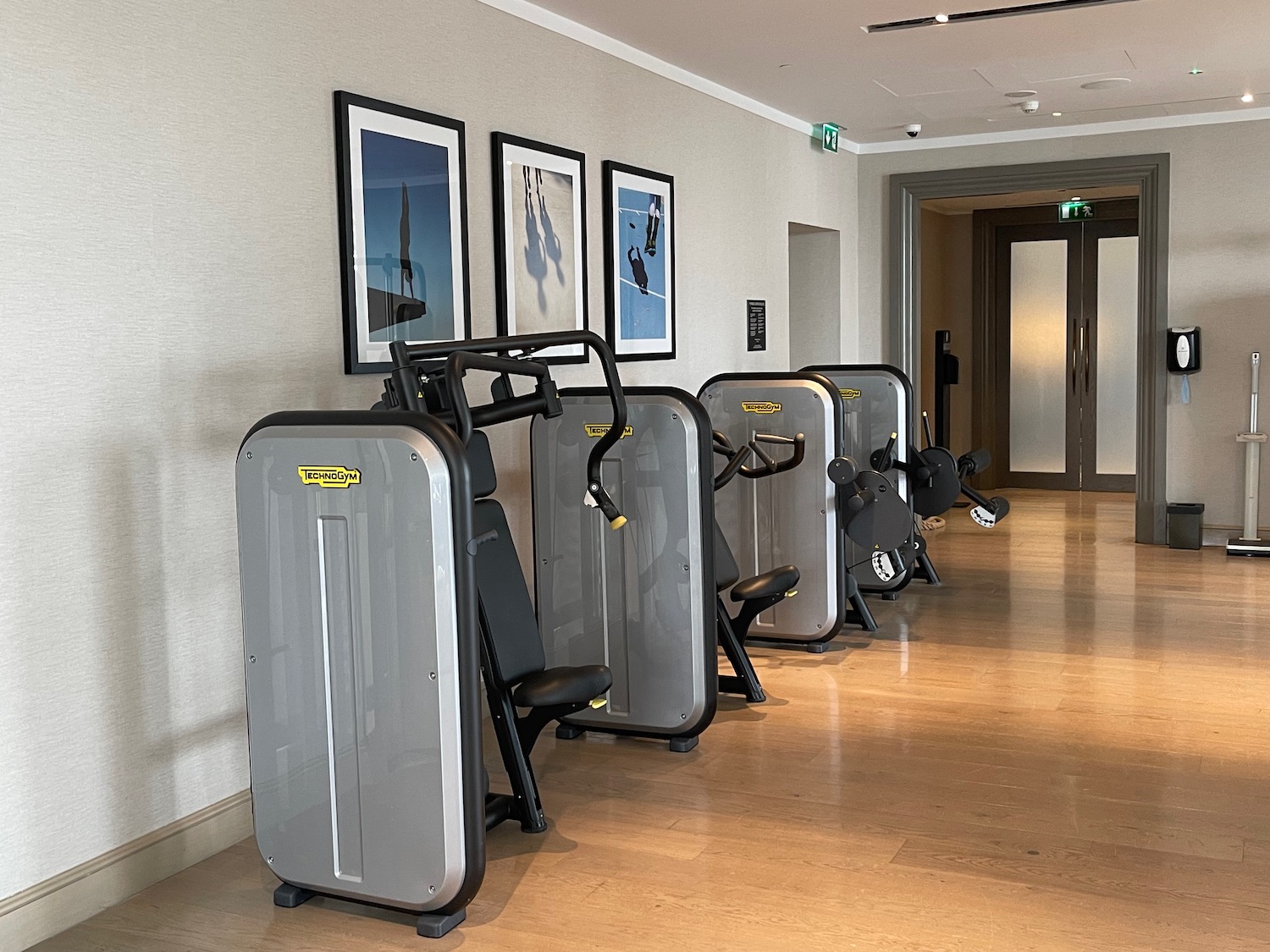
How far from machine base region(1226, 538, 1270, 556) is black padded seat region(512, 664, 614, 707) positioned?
18.7 feet

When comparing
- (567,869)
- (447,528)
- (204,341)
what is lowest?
(567,869)

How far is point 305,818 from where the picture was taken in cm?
301

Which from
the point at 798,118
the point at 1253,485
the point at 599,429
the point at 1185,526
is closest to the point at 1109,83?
the point at 798,118

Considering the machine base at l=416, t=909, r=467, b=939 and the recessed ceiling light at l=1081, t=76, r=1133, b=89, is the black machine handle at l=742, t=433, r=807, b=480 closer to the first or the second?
the machine base at l=416, t=909, r=467, b=939

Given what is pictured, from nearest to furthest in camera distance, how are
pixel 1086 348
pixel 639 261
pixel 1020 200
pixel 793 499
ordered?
pixel 793 499 → pixel 639 261 → pixel 1020 200 → pixel 1086 348

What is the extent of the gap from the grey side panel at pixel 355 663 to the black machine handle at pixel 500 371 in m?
0.25

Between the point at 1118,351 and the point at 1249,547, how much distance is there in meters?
3.66

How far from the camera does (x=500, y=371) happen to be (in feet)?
10.4

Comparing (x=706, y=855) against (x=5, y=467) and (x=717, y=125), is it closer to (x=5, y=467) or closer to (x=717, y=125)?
(x=5, y=467)

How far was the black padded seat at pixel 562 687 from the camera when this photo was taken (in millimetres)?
3346

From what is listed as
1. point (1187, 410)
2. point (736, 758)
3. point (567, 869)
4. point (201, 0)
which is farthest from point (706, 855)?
point (1187, 410)

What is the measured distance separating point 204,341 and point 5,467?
0.70 meters

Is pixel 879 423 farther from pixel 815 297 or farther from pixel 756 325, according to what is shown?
pixel 815 297

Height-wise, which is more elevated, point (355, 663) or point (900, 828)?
point (355, 663)
